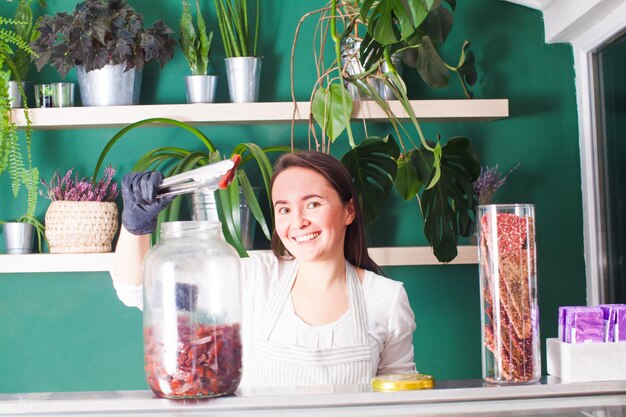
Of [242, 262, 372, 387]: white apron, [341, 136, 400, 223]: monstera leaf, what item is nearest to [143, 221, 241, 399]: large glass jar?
[242, 262, 372, 387]: white apron

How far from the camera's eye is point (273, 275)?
2.04 meters

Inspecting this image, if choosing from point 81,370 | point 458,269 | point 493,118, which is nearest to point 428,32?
point 493,118

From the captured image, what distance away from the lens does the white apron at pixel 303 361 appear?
1.84 m

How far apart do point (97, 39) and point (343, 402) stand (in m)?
1.79

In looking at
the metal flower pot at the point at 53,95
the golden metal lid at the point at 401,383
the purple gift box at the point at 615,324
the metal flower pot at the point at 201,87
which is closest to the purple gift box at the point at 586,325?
the purple gift box at the point at 615,324

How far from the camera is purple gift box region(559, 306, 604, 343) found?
1.23 metres

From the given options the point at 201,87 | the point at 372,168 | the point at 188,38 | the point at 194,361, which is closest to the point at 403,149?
the point at 372,168

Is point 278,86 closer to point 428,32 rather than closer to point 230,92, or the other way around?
point 230,92

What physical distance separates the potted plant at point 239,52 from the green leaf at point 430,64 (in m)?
0.56

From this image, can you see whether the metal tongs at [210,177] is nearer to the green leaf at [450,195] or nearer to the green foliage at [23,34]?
the green leaf at [450,195]

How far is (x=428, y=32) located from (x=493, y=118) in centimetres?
43

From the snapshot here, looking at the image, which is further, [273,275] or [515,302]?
[273,275]

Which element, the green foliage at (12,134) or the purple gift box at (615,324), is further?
the green foliage at (12,134)

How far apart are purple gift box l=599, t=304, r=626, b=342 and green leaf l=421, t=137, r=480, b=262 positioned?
1252mm
